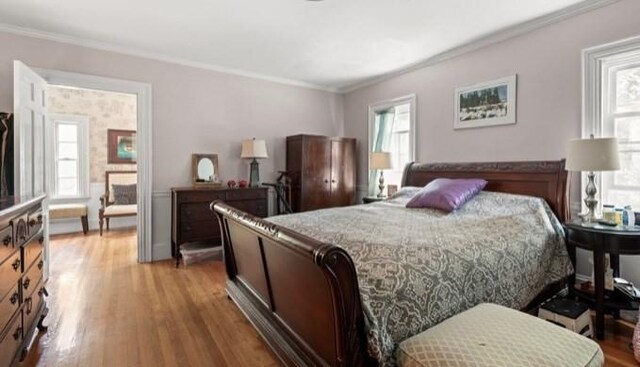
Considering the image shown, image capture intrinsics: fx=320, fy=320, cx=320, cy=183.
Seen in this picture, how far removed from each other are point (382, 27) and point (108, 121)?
5.50m

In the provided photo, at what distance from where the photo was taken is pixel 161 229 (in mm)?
4090

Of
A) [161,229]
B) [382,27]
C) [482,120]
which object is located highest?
[382,27]

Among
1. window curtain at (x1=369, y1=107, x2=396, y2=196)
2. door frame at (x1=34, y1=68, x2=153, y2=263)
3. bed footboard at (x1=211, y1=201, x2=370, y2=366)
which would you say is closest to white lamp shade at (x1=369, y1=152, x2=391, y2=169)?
window curtain at (x1=369, y1=107, x2=396, y2=196)

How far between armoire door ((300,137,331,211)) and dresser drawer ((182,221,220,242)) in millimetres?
1294

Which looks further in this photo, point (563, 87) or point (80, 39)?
point (80, 39)

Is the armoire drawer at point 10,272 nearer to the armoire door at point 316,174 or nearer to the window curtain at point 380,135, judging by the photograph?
the armoire door at point 316,174

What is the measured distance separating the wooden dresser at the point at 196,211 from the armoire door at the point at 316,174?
2.84ft

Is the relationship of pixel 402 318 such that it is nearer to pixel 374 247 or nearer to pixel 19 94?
pixel 374 247

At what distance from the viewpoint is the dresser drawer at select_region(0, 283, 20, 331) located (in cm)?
147

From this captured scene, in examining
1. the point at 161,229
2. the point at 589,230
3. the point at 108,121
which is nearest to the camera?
the point at 589,230

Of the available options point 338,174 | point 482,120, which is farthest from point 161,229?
point 482,120

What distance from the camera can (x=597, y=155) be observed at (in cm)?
231

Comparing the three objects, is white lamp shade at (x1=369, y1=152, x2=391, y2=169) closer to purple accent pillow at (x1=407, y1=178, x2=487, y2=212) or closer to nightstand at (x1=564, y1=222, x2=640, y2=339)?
purple accent pillow at (x1=407, y1=178, x2=487, y2=212)

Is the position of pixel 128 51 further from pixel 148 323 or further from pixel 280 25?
pixel 148 323
